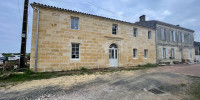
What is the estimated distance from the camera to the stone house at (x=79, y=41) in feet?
22.0

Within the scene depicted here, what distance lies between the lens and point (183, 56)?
639 inches

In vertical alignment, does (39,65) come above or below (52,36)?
below

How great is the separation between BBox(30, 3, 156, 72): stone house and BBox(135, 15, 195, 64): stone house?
12.8 feet

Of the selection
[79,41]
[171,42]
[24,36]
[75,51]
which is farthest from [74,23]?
[171,42]

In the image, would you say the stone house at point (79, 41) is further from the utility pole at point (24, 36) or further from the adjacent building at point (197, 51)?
the adjacent building at point (197, 51)

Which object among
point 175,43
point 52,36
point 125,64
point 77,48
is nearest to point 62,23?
point 52,36

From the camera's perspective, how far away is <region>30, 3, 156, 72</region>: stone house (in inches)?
264

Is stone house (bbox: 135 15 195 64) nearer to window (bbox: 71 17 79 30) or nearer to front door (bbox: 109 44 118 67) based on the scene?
front door (bbox: 109 44 118 67)

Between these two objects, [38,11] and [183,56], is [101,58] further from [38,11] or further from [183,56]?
[183,56]

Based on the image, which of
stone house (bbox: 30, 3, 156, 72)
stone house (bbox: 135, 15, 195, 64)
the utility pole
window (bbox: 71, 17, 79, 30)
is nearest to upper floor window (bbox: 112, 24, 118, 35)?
stone house (bbox: 30, 3, 156, 72)

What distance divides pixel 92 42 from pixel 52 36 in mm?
3394

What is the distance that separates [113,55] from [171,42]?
11.7 m

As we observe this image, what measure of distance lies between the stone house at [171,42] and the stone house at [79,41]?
3906 mm

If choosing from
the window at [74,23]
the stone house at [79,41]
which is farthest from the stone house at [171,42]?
the window at [74,23]
